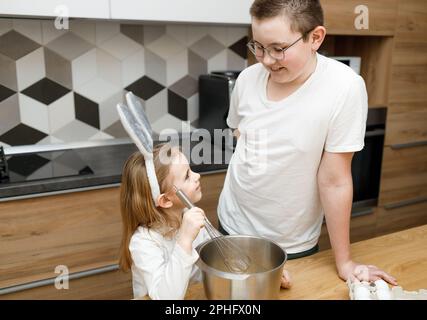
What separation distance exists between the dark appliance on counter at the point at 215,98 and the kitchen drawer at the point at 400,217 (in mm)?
1109

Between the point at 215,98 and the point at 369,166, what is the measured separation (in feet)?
3.19

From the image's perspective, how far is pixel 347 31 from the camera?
2.13m

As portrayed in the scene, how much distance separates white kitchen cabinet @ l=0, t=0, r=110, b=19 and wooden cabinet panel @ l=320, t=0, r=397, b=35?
103 cm

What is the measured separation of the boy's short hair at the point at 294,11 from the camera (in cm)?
89

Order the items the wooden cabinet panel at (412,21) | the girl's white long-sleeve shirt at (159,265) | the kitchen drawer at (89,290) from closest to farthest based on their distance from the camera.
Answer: the girl's white long-sleeve shirt at (159,265), the kitchen drawer at (89,290), the wooden cabinet panel at (412,21)

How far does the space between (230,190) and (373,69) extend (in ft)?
5.13

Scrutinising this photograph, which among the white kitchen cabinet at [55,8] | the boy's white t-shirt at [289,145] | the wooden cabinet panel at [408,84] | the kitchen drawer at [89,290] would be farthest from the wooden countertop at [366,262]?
the wooden cabinet panel at [408,84]

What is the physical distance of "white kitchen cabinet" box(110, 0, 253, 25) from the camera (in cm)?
167

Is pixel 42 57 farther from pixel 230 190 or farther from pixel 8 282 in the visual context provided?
pixel 230 190

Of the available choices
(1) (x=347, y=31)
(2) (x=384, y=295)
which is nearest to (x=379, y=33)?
(1) (x=347, y=31)

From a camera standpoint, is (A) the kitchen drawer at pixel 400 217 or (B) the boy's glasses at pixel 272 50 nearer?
(B) the boy's glasses at pixel 272 50

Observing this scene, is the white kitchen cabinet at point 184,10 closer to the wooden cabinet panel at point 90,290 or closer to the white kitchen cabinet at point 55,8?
the white kitchen cabinet at point 55,8

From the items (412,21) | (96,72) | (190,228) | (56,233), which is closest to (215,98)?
(96,72)

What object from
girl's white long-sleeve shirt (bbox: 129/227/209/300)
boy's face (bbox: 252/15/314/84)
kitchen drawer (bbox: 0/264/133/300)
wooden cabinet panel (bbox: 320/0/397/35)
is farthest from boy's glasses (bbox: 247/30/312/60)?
wooden cabinet panel (bbox: 320/0/397/35)
